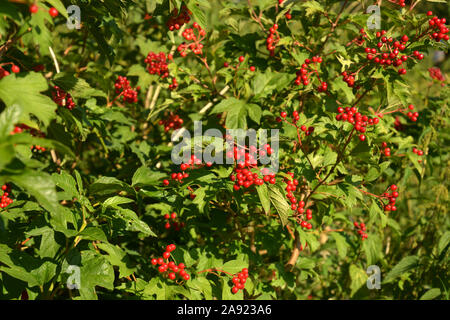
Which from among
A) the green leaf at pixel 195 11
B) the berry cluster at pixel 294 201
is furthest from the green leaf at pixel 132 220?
the green leaf at pixel 195 11

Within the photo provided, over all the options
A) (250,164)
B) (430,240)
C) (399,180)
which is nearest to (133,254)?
(250,164)

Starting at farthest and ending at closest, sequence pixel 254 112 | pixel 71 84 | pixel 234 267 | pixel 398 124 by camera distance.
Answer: pixel 398 124
pixel 254 112
pixel 234 267
pixel 71 84

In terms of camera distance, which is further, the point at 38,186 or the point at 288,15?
the point at 288,15

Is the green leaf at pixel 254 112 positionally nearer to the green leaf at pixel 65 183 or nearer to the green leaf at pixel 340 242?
the green leaf at pixel 65 183

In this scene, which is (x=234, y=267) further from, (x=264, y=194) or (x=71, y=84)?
(x=71, y=84)

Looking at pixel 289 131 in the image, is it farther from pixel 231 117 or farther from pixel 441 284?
pixel 441 284

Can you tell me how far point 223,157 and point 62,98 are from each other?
3.68ft

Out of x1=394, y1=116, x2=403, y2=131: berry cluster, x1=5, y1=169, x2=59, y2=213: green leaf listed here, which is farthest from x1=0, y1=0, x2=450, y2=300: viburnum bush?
x1=394, y1=116, x2=403, y2=131: berry cluster

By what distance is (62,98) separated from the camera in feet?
7.57

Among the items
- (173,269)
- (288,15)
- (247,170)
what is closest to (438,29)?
(288,15)

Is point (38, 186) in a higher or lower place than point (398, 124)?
lower

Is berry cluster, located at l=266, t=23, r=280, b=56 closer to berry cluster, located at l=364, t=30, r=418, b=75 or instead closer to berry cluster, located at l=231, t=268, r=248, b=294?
berry cluster, located at l=364, t=30, r=418, b=75

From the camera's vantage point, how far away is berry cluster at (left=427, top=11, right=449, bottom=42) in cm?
236

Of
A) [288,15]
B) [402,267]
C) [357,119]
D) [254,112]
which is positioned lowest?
[402,267]
